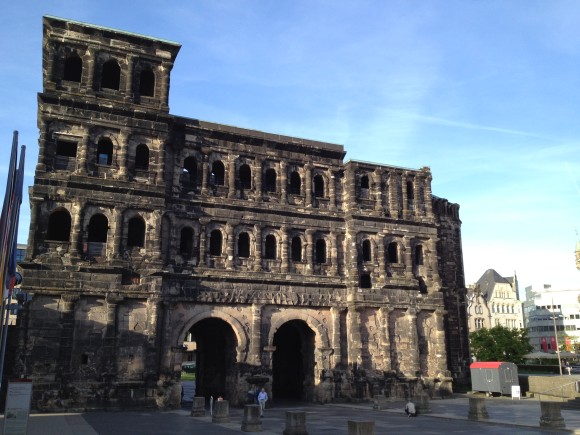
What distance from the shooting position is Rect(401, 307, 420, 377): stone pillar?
3441cm

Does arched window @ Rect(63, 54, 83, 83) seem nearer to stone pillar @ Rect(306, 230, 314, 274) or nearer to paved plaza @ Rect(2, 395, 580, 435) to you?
stone pillar @ Rect(306, 230, 314, 274)

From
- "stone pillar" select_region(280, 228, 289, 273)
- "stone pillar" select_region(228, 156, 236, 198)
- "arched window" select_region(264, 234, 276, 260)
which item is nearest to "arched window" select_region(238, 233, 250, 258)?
"arched window" select_region(264, 234, 276, 260)

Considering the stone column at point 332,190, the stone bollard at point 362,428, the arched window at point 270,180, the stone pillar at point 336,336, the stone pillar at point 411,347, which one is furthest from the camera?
the stone column at point 332,190

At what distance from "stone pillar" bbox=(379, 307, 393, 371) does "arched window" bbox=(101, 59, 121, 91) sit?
2194 cm

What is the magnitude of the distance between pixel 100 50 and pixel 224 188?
10.8 meters

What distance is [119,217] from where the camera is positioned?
94.8ft

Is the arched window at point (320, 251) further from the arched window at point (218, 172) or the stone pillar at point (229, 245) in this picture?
the arched window at point (218, 172)

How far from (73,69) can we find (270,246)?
15746 mm

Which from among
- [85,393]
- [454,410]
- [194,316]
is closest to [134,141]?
[194,316]

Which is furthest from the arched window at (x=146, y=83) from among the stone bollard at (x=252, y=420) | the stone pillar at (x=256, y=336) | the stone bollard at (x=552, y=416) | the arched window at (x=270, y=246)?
the stone bollard at (x=552, y=416)

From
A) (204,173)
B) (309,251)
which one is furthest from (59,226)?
(309,251)

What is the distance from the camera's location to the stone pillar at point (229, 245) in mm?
31641

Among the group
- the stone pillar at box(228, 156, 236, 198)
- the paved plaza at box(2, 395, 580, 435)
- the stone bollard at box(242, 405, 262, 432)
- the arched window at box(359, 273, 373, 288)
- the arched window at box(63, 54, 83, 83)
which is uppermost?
the arched window at box(63, 54, 83, 83)

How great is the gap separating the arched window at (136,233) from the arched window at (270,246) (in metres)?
7.68
